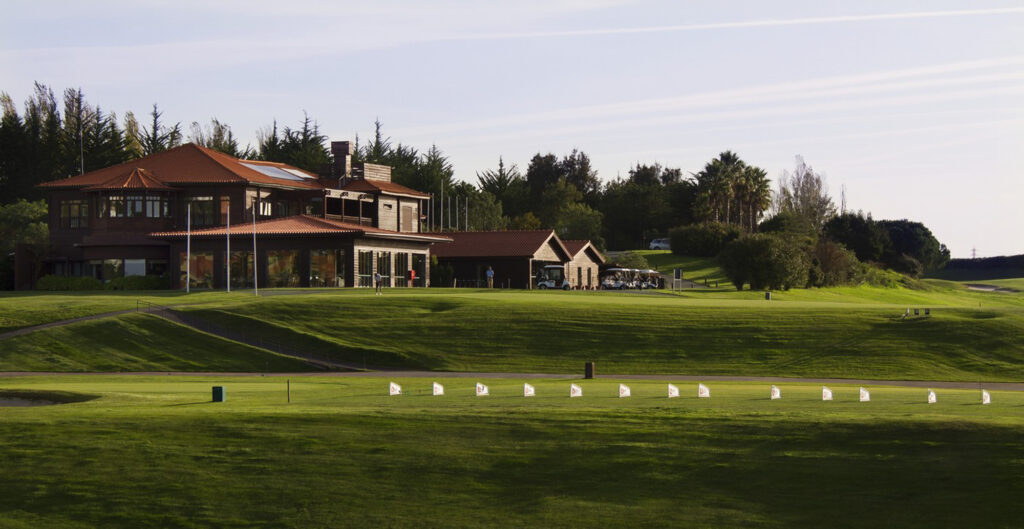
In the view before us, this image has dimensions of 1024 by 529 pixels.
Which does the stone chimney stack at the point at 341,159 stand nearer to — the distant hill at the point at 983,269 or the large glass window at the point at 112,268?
the large glass window at the point at 112,268

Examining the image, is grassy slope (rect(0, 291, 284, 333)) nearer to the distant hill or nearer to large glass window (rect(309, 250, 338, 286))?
large glass window (rect(309, 250, 338, 286))

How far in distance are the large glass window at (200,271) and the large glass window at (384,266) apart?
10908 mm

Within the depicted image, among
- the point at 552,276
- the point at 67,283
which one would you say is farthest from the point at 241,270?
the point at 552,276

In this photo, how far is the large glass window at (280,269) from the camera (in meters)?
66.7

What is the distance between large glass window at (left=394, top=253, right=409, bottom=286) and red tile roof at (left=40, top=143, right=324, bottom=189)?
1109 cm

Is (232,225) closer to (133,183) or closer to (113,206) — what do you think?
(133,183)

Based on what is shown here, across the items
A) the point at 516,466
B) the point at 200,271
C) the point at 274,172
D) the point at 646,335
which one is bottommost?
the point at 516,466

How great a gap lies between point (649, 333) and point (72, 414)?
27.1 metres

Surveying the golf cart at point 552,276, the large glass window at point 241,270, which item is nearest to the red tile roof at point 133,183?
the large glass window at point 241,270

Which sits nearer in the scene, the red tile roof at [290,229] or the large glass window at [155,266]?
the red tile roof at [290,229]

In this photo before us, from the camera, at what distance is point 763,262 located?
259 ft

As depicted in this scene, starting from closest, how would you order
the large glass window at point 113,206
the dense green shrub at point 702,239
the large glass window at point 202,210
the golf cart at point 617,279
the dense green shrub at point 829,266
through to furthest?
the large glass window at point 113,206 < the large glass window at point 202,210 < the golf cart at point 617,279 < the dense green shrub at point 829,266 < the dense green shrub at point 702,239

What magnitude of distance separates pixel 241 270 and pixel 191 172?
40.2 feet

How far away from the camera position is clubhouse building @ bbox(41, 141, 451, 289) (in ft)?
219
